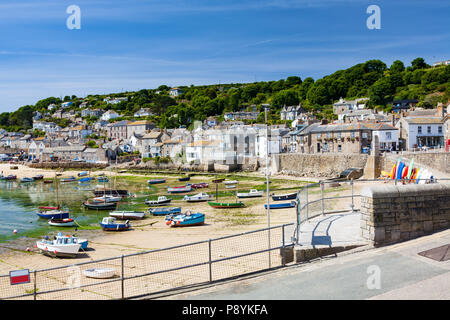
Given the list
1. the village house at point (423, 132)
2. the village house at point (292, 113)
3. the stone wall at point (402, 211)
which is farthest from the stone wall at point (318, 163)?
the village house at point (292, 113)

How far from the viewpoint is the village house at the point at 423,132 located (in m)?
50.9

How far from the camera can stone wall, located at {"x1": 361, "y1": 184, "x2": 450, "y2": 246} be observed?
10938 millimetres

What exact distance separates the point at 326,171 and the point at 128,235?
33006mm

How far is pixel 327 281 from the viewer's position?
898 centimetres

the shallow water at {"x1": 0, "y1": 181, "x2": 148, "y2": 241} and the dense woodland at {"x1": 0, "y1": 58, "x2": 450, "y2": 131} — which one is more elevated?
the dense woodland at {"x1": 0, "y1": 58, "x2": 450, "y2": 131}

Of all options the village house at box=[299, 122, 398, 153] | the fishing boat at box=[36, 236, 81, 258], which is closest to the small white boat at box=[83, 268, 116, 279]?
the fishing boat at box=[36, 236, 81, 258]

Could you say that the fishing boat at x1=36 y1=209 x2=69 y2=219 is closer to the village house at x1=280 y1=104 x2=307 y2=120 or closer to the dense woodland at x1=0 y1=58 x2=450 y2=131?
the dense woodland at x1=0 y1=58 x2=450 y2=131

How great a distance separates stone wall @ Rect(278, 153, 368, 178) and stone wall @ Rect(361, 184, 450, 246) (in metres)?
36.4

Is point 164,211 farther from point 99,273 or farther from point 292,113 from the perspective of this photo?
point 292,113

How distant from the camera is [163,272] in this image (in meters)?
13.2

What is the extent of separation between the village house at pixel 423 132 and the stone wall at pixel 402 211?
1703 inches

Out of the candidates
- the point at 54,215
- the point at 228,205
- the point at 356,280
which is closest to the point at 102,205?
the point at 54,215

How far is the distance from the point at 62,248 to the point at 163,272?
10249 mm
